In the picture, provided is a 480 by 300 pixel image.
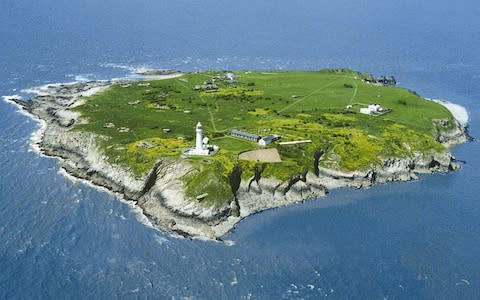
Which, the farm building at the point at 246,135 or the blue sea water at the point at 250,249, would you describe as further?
the farm building at the point at 246,135

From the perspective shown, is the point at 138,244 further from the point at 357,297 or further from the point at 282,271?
the point at 357,297

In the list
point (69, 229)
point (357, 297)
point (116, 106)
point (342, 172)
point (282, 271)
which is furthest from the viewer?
point (116, 106)

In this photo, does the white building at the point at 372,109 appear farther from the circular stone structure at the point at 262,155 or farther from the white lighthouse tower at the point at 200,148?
the white lighthouse tower at the point at 200,148

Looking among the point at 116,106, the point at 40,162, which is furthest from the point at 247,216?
the point at 116,106

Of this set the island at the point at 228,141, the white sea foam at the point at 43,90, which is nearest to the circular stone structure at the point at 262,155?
the island at the point at 228,141

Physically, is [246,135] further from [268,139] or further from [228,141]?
[268,139]
